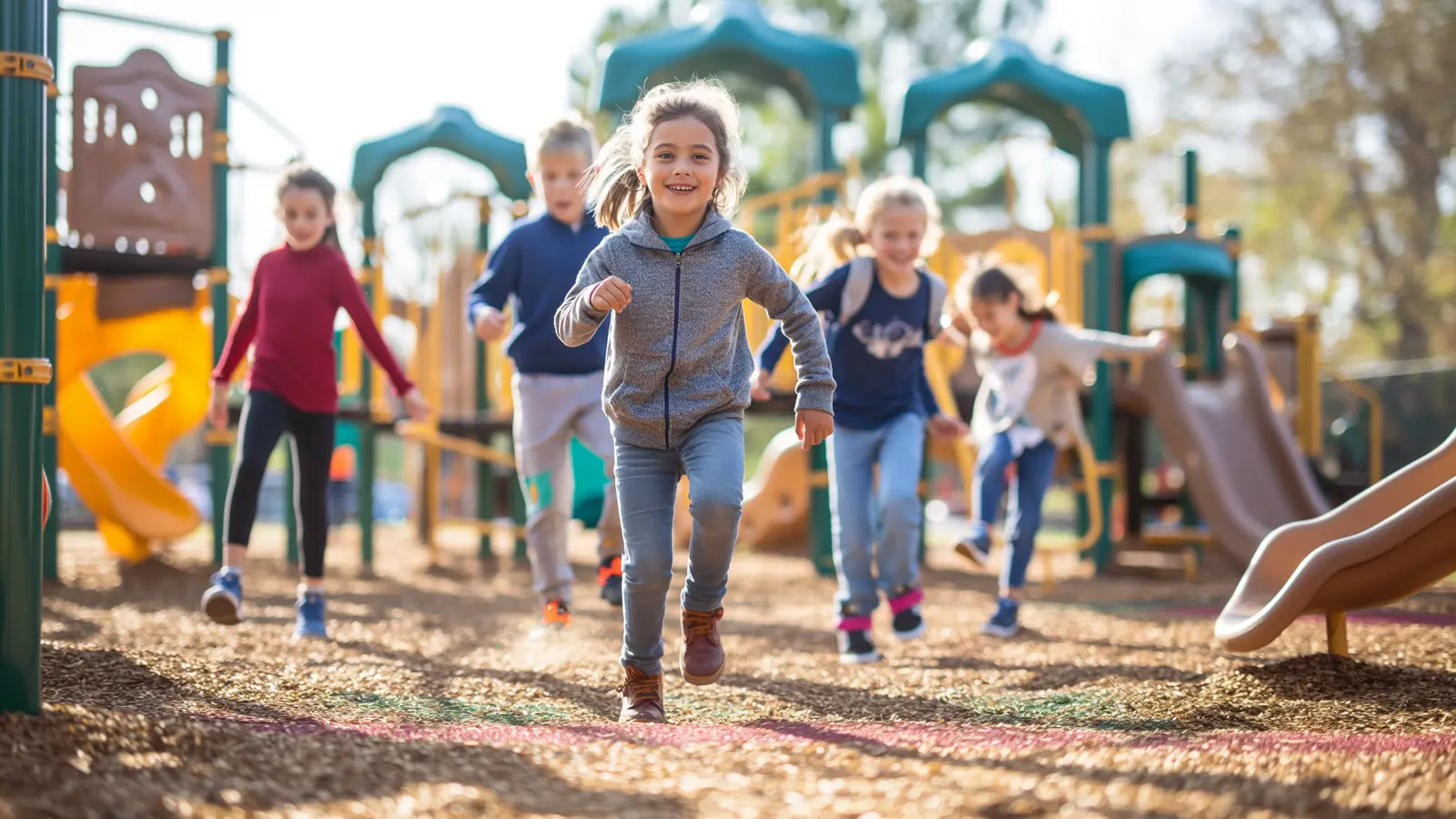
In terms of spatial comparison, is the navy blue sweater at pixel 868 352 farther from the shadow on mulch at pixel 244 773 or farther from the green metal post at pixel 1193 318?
the green metal post at pixel 1193 318

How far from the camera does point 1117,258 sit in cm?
872

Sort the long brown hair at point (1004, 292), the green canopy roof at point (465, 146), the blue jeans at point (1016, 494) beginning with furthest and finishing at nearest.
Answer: the green canopy roof at point (465, 146)
the long brown hair at point (1004, 292)
the blue jeans at point (1016, 494)

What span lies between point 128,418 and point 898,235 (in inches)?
298

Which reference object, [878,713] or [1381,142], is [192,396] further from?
[1381,142]

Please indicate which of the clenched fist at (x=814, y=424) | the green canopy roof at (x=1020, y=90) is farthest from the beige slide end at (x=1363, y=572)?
the green canopy roof at (x=1020, y=90)

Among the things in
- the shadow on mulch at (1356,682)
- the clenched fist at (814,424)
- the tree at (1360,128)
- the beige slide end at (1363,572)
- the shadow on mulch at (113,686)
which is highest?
the tree at (1360,128)

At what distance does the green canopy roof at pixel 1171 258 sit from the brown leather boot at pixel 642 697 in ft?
20.8

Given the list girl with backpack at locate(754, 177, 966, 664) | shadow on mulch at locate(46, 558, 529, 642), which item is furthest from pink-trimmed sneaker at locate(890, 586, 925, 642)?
shadow on mulch at locate(46, 558, 529, 642)

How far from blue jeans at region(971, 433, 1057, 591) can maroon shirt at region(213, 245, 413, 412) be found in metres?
2.32

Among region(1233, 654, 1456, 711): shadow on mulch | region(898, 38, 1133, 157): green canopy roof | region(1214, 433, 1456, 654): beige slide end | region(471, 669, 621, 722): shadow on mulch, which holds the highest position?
region(898, 38, 1133, 157): green canopy roof

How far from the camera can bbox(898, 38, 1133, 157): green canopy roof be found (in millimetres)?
8617

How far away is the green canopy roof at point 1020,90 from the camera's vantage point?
862cm

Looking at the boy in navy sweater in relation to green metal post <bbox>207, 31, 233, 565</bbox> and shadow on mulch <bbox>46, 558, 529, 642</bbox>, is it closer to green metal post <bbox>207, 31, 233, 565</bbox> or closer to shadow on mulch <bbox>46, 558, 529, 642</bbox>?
shadow on mulch <bbox>46, 558, 529, 642</bbox>

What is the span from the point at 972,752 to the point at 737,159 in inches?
61.5
